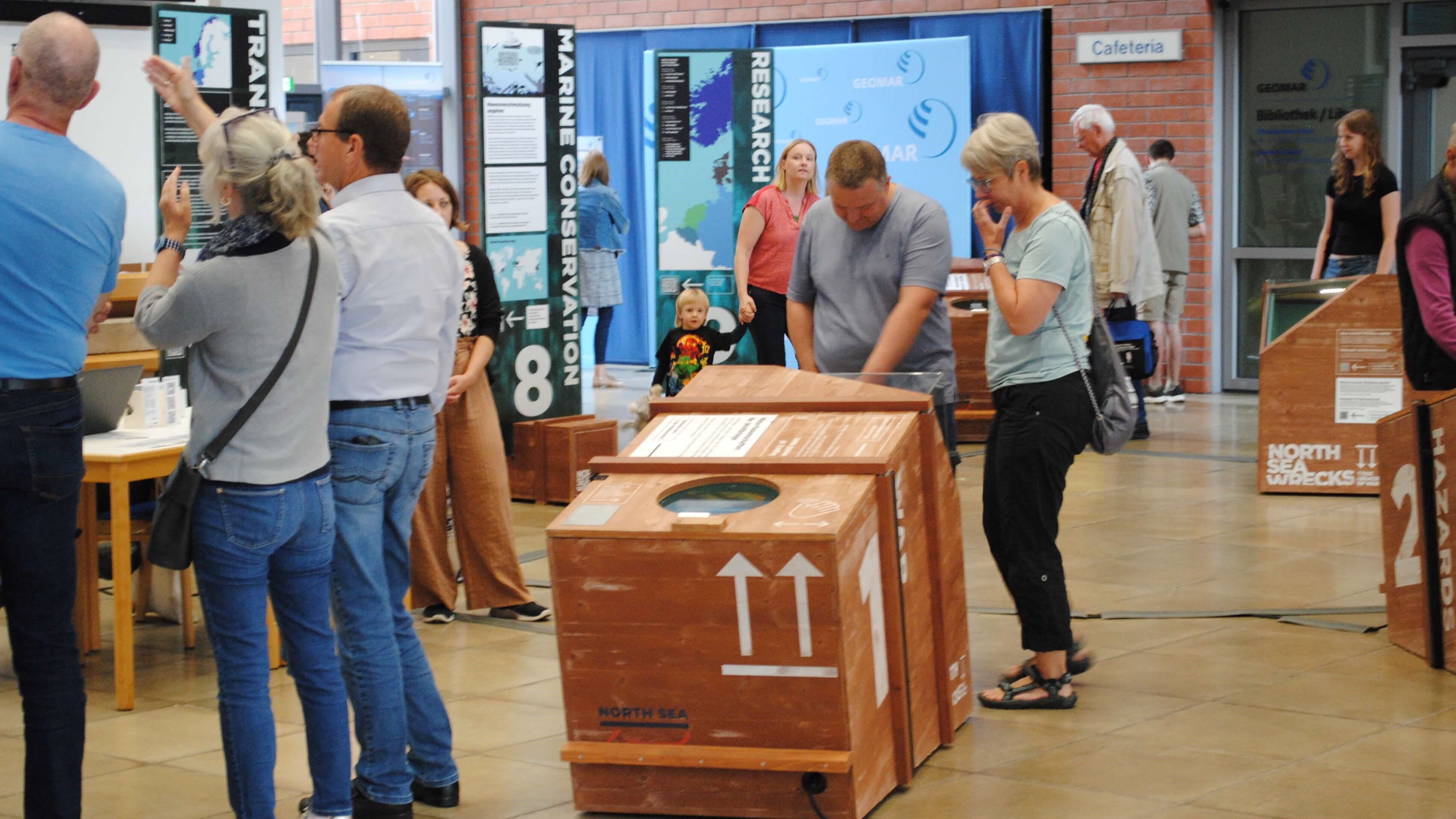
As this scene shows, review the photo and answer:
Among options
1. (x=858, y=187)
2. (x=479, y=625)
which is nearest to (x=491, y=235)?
(x=479, y=625)

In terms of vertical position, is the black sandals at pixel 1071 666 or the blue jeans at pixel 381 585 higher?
the blue jeans at pixel 381 585

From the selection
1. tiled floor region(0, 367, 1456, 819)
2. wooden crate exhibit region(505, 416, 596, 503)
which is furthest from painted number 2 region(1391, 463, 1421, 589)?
wooden crate exhibit region(505, 416, 596, 503)

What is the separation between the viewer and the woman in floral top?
16.5 feet

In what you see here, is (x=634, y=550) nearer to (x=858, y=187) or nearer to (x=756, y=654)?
(x=756, y=654)

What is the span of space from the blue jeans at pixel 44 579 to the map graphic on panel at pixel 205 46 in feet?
11.8

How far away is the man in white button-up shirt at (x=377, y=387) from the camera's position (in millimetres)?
3088

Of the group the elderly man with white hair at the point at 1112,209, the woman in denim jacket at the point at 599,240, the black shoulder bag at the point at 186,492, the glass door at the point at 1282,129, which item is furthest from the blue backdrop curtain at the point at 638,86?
the black shoulder bag at the point at 186,492

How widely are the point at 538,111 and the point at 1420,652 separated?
14.7 feet

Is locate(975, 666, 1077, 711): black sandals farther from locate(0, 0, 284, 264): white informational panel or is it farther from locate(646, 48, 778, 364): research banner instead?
locate(646, 48, 778, 364): research banner

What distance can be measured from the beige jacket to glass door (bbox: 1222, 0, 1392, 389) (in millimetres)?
2804

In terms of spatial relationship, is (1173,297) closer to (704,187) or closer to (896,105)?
(896,105)

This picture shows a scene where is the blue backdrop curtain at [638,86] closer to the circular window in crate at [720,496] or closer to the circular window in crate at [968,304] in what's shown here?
the circular window in crate at [968,304]

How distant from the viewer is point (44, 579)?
113 inches

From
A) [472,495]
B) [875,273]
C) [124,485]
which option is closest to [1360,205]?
[875,273]
